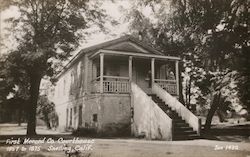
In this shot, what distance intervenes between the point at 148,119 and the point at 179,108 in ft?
4.47

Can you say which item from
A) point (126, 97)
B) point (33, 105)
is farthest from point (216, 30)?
point (33, 105)

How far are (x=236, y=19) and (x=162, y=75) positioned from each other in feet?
22.7

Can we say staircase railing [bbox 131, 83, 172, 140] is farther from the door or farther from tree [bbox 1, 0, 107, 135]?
tree [bbox 1, 0, 107, 135]

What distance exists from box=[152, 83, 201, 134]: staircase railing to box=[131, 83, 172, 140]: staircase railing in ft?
3.82

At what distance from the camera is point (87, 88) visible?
46.9 ft

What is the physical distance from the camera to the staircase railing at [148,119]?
1044 centimetres

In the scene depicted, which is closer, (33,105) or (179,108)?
(179,108)

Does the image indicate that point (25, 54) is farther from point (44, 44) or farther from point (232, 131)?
point (232, 131)

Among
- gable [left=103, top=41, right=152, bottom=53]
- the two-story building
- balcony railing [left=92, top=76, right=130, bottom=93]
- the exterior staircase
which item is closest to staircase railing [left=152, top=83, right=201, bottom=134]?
the two-story building

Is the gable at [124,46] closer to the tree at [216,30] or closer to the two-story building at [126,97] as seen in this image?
the two-story building at [126,97]

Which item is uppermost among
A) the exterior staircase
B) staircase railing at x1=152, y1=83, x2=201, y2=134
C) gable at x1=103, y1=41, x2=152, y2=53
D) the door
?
gable at x1=103, y1=41, x2=152, y2=53

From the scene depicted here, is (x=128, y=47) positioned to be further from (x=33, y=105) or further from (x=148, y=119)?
(x=33, y=105)

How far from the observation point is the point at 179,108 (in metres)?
11.9

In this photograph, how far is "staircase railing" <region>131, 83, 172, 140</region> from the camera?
10435 mm
